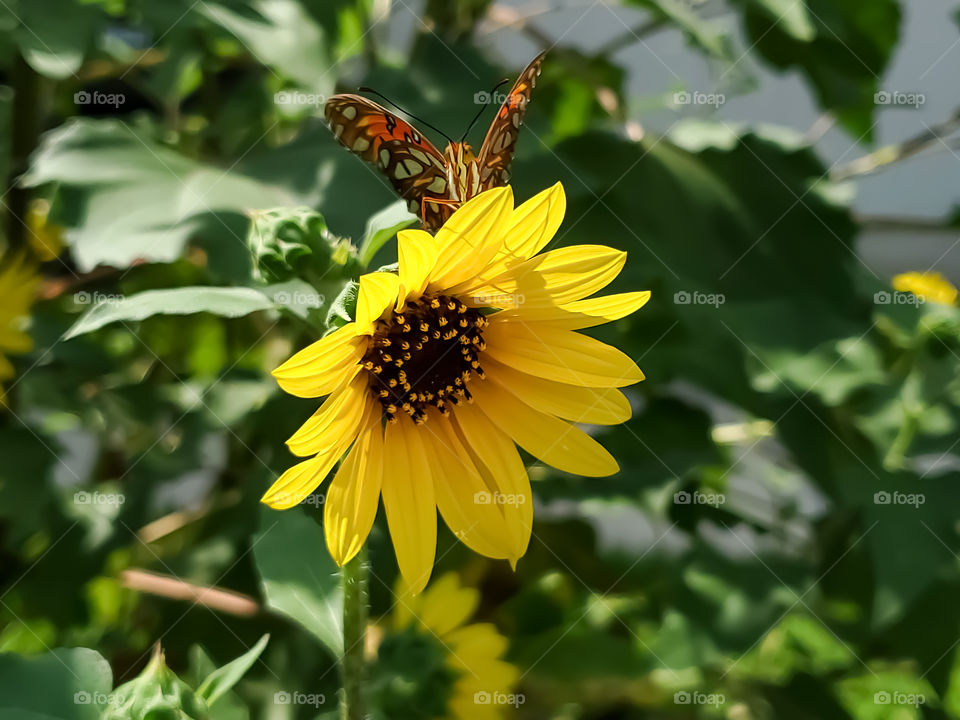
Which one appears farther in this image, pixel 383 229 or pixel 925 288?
pixel 925 288

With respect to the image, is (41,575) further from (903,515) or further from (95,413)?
(903,515)

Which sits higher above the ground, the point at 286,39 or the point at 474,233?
the point at 286,39

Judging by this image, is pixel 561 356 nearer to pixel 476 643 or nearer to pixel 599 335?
pixel 599 335

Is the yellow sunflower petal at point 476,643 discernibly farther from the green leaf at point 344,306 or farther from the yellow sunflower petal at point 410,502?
the green leaf at point 344,306

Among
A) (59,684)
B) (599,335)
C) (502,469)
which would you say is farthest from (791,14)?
(59,684)

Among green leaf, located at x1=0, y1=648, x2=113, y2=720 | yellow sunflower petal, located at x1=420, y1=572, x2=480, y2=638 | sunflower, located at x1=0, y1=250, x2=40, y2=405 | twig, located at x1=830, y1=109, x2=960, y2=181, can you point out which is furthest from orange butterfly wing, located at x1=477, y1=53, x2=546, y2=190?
twig, located at x1=830, y1=109, x2=960, y2=181

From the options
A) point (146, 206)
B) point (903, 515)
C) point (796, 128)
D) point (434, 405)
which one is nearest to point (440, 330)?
point (434, 405)

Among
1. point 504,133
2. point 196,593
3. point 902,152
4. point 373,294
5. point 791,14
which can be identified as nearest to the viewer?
point 373,294

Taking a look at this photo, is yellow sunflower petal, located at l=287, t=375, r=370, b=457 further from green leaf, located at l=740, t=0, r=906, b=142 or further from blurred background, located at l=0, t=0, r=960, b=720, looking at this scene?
green leaf, located at l=740, t=0, r=906, b=142
